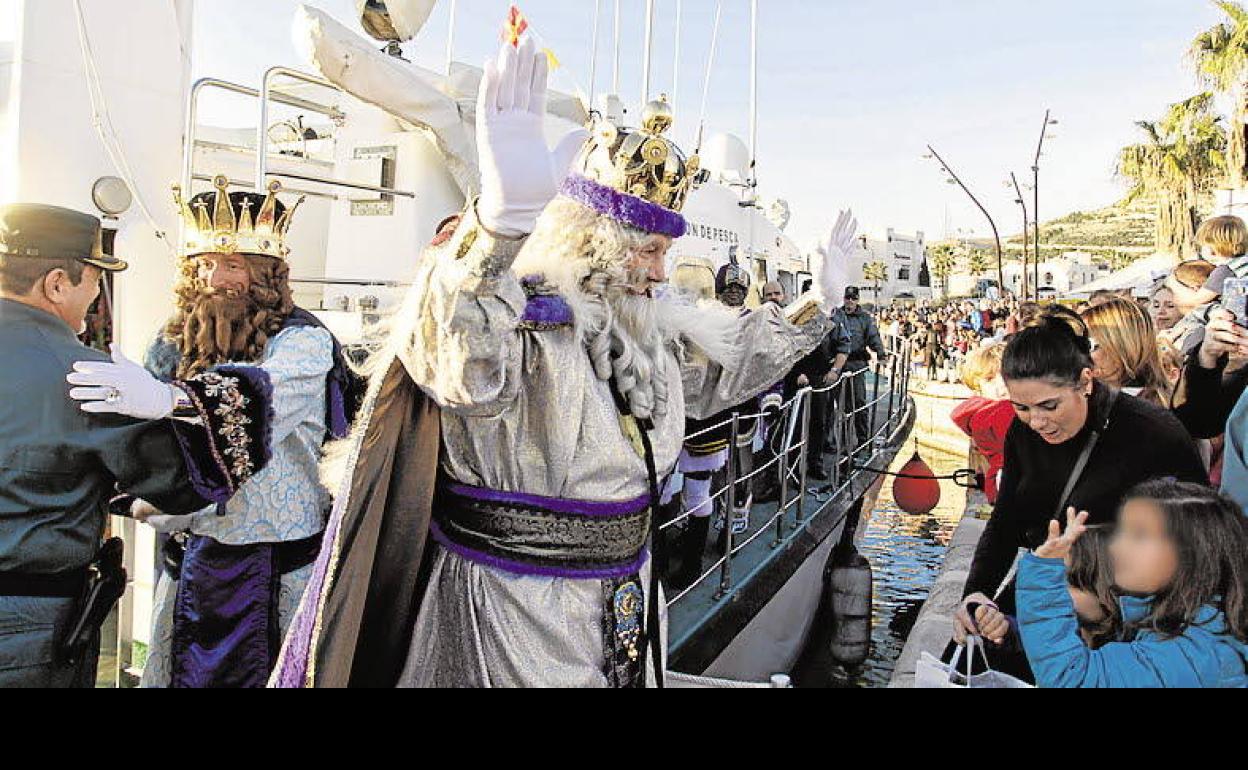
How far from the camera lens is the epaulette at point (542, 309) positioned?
1.75m

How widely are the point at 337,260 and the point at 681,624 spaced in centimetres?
402

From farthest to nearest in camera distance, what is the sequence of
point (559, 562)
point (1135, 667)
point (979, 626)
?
1. point (979, 626)
2. point (1135, 667)
3. point (559, 562)

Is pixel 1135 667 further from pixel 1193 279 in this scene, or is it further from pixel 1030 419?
pixel 1193 279

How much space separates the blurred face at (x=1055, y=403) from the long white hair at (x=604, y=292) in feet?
3.67

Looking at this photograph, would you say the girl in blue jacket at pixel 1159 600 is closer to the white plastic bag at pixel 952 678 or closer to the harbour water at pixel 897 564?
the white plastic bag at pixel 952 678

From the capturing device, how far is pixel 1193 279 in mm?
4293

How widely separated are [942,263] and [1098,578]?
93.1 meters

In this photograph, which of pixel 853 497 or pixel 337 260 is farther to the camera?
pixel 853 497

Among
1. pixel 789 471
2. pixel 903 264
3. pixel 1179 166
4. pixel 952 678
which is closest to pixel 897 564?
pixel 789 471

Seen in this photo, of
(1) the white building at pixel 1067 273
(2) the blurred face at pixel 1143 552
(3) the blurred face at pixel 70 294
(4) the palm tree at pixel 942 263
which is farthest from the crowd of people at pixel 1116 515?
(4) the palm tree at pixel 942 263

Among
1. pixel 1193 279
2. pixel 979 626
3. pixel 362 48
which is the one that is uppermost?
pixel 362 48

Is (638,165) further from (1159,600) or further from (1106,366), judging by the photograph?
(1106,366)
